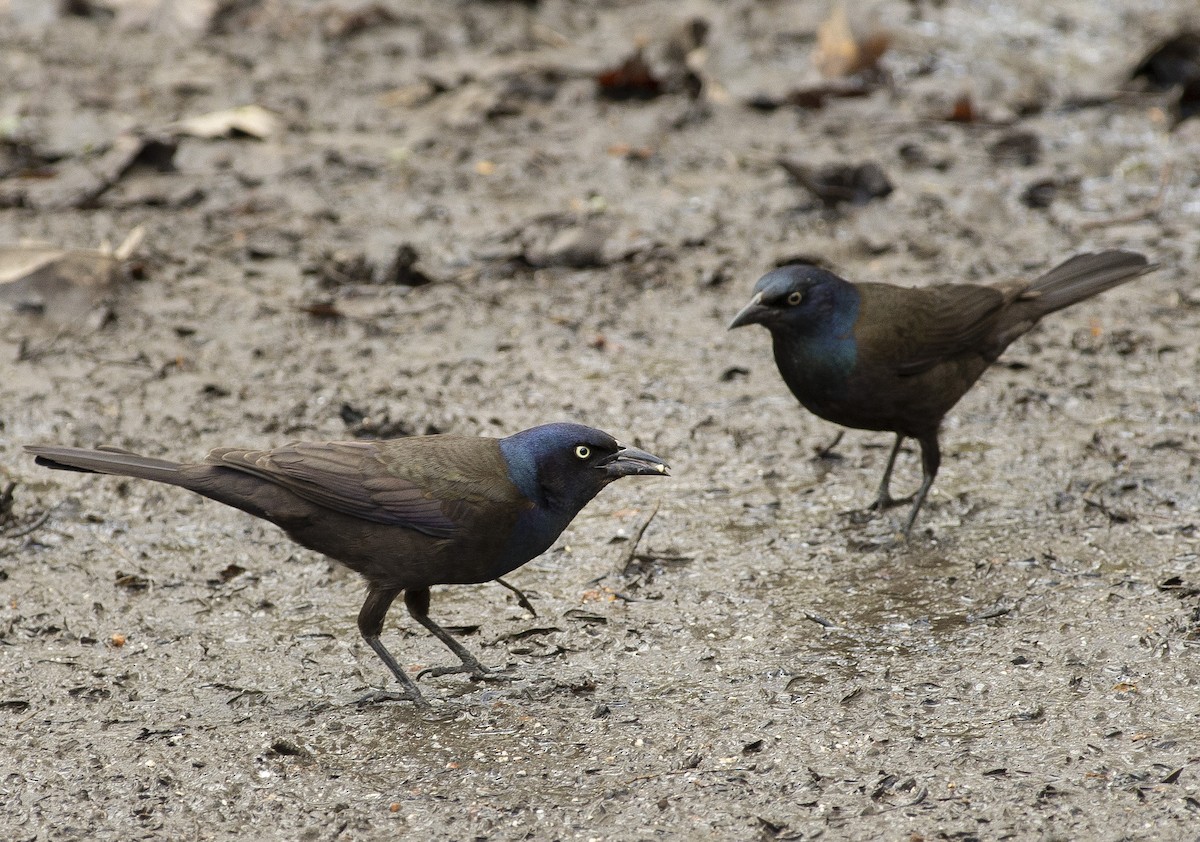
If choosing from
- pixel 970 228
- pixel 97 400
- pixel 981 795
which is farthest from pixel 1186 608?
pixel 97 400

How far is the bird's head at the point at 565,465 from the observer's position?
15.1ft

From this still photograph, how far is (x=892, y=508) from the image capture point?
230 inches

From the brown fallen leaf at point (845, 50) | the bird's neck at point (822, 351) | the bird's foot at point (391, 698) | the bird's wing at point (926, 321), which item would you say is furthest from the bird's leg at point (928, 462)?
the brown fallen leaf at point (845, 50)

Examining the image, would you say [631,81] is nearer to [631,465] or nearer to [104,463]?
[631,465]

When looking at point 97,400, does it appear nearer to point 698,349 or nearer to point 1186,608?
point 698,349

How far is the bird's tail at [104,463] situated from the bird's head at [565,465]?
1.10 meters

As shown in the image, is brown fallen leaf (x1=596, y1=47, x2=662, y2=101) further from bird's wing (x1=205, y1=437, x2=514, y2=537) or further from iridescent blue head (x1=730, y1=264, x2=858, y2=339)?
bird's wing (x1=205, y1=437, x2=514, y2=537)

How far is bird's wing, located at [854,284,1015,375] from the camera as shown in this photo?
18.1 ft

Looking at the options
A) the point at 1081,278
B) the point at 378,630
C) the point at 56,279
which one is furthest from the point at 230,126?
the point at 1081,278

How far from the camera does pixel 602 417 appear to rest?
6395mm

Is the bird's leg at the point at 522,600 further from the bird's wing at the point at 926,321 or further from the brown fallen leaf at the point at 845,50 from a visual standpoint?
the brown fallen leaf at the point at 845,50

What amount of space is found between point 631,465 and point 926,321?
65.4 inches

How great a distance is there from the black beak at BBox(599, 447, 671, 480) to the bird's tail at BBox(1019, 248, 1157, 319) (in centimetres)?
220

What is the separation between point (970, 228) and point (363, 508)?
15.2ft
